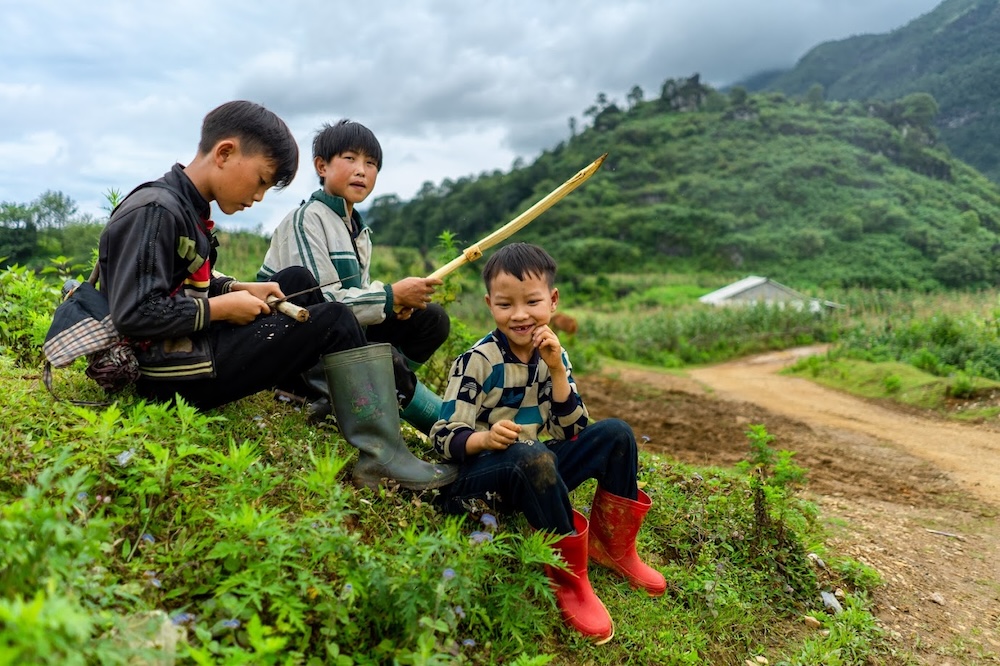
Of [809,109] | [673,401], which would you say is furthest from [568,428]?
[809,109]

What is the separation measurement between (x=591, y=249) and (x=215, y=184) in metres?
47.2

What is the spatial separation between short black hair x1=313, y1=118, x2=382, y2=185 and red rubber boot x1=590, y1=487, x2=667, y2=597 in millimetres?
1938

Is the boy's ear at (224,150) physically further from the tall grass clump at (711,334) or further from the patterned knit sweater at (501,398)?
the tall grass clump at (711,334)

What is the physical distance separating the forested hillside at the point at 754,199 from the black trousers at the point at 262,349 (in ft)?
119

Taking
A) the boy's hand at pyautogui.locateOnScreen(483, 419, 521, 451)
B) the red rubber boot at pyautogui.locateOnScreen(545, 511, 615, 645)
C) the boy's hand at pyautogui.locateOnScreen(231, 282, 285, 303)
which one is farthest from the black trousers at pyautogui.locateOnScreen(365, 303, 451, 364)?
the red rubber boot at pyautogui.locateOnScreen(545, 511, 615, 645)

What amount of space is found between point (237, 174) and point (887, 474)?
17.6 feet

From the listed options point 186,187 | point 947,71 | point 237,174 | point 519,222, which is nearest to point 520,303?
point 519,222

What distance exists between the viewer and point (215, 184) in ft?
9.05

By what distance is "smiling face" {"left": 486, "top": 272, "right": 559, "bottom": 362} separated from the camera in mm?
2748

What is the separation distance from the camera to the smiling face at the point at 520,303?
2.75 metres

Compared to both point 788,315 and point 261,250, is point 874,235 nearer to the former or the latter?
point 788,315

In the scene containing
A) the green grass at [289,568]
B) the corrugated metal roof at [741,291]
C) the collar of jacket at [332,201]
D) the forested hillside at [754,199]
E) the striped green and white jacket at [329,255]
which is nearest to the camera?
the green grass at [289,568]

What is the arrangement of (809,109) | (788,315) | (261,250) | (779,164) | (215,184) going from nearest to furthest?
(215,184)
(261,250)
(788,315)
(779,164)
(809,109)

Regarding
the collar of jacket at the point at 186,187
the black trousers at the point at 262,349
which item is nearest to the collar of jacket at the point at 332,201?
the collar of jacket at the point at 186,187
